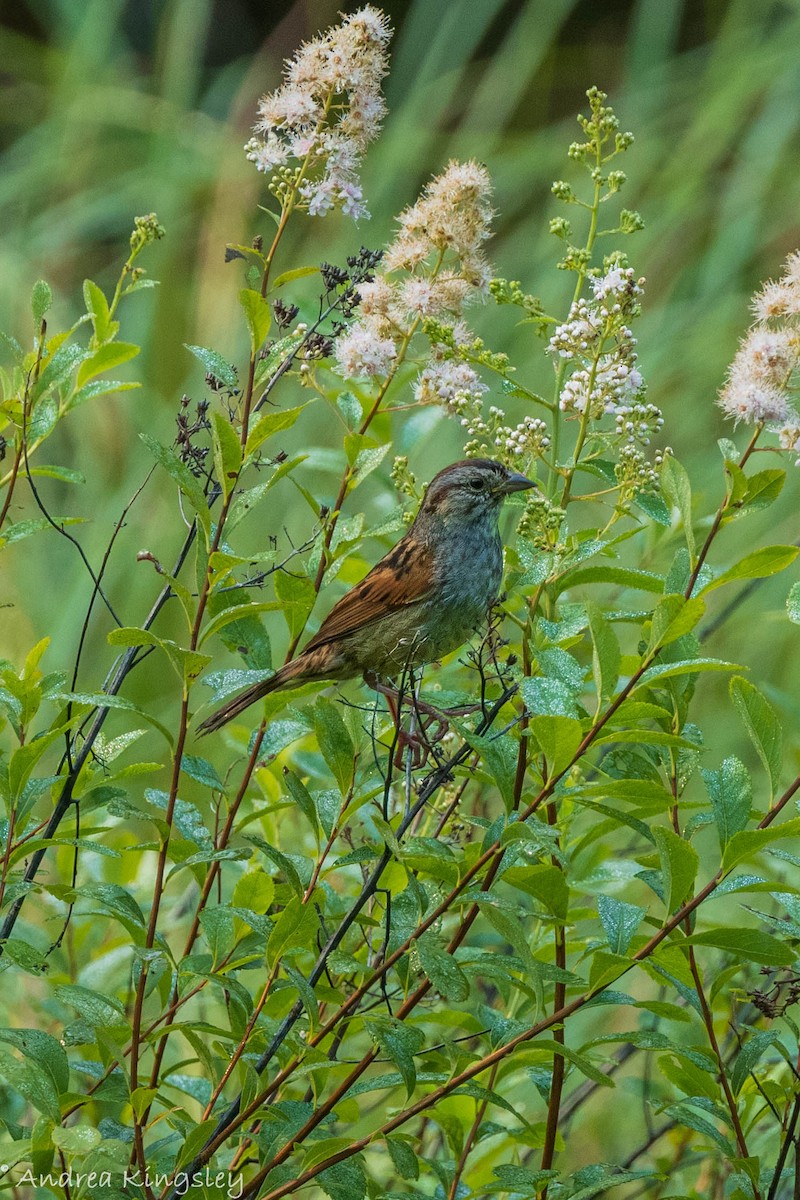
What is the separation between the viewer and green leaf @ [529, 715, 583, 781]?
1283 millimetres

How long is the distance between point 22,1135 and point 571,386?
39.4 inches

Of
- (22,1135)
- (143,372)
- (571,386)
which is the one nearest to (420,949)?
(22,1135)

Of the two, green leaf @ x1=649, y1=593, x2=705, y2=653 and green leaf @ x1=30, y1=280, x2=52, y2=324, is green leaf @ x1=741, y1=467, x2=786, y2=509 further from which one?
green leaf @ x1=30, y1=280, x2=52, y2=324

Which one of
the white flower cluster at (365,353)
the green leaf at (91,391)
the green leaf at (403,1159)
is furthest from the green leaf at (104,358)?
the green leaf at (403,1159)

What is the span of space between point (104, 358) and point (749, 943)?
1.11 meters

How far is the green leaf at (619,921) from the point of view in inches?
54.9

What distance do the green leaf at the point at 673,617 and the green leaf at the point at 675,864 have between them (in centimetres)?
18

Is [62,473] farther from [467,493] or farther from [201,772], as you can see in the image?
[467,493]

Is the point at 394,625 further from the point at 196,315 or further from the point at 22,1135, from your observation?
the point at 196,315

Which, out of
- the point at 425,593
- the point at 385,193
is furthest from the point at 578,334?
the point at 385,193

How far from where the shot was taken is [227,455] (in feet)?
4.80

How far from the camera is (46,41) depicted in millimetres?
7801

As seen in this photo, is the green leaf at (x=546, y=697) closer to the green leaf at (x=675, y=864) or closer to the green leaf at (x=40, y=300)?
the green leaf at (x=675, y=864)

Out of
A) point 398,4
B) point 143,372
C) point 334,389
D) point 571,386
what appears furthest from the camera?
point 398,4
